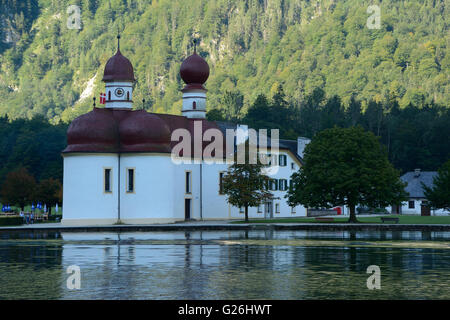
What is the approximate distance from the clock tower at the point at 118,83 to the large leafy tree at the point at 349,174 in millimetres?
19900

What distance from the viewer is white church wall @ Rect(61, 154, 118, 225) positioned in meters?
→ 79.1

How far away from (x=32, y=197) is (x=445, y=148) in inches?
2819

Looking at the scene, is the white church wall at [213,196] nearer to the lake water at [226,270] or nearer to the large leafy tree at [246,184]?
the large leafy tree at [246,184]

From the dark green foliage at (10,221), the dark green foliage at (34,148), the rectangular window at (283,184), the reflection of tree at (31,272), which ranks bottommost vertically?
the reflection of tree at (31,272)

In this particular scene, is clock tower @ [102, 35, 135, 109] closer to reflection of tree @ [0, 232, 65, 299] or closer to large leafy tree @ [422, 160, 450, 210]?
large leafy tree @ [422, 160, 450, 210]

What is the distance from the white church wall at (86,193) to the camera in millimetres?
79062

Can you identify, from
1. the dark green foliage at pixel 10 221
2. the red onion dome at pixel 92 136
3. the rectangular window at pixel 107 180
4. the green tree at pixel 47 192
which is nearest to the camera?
the dark green foliage at pixel 10 221

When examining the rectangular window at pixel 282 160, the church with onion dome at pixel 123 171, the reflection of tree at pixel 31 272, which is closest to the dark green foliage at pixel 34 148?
the rectangular window at pixel 282 160

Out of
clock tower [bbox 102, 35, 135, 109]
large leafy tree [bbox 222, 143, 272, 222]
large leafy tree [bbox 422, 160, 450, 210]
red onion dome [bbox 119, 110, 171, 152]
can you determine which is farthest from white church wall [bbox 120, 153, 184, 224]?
large leafy tree [bbox 422, 160, 450, 210]

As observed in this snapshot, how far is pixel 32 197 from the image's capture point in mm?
96125
